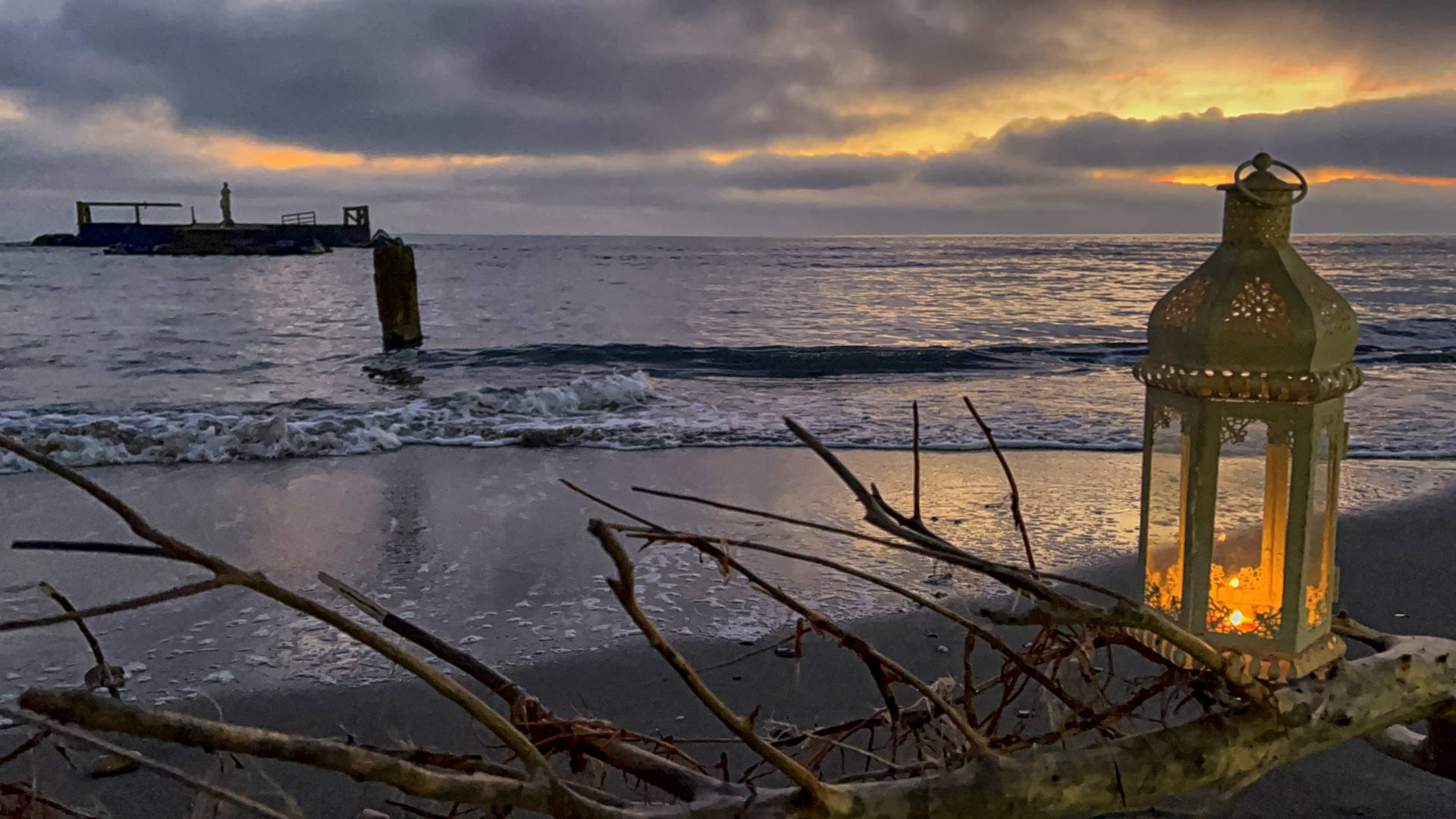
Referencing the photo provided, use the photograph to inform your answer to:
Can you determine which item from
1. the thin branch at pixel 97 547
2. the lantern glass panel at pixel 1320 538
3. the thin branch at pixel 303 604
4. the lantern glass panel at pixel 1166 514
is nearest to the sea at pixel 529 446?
the lantern glass panel at pixel 1166 514

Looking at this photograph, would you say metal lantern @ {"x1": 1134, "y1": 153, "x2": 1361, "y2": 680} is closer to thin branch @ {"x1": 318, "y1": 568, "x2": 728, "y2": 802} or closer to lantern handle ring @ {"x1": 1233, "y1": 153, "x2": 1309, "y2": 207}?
lantern handle ring @ {"x1": 1233, "y1": 153, "x2": 1309, "y2": 207}

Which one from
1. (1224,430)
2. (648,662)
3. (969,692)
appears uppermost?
(1224,430)

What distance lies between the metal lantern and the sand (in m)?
1.02

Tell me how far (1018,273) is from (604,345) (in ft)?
87.9

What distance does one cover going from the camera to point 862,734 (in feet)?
9.77

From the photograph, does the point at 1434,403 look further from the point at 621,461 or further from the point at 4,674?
the point at 4,674

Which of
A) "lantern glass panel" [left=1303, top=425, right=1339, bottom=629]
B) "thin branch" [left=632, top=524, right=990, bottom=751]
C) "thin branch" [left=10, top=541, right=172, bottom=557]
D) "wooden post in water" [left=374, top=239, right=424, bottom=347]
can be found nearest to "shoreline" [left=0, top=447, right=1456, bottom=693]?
"lantern glass panel" [left=1303, top=425, right=1339, bottom=629]

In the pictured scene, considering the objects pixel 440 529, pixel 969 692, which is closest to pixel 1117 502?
pixel 440 529

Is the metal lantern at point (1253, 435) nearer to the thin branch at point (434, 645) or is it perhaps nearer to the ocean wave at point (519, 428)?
the thin branch at point (434, 645)

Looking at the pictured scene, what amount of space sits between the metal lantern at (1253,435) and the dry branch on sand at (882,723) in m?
0.21

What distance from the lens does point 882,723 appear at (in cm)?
146

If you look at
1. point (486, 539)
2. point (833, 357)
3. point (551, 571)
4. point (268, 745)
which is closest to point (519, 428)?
point (486, 539)

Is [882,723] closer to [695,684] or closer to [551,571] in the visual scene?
[695,684]

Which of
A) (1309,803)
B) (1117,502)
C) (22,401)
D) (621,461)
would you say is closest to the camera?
(1309,803)
